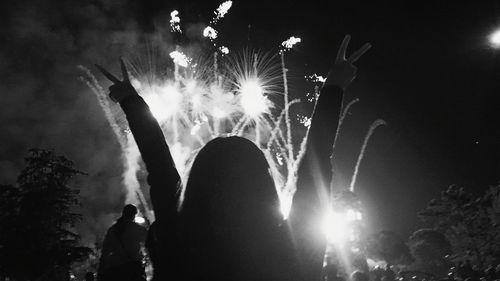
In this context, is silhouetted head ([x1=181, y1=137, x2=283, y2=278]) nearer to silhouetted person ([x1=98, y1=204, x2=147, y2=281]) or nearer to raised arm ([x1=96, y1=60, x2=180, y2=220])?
raised arm ([x1=96, y1=60, x2=180, y2=220])

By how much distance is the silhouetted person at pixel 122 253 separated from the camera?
431 centimetres

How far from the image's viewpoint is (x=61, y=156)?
30.8 metres

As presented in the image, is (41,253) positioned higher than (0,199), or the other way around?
(0,199)

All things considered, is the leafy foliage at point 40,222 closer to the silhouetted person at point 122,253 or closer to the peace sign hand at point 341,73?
the silhouetted person at point 122,253

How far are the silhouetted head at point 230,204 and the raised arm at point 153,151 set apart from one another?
0.53ft

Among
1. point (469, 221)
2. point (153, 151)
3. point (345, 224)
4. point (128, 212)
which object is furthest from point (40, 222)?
point (469, 221)

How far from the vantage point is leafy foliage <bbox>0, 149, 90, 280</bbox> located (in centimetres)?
2514

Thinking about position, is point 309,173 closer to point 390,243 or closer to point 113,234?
point 113,234

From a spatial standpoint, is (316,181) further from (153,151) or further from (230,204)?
(153,151)

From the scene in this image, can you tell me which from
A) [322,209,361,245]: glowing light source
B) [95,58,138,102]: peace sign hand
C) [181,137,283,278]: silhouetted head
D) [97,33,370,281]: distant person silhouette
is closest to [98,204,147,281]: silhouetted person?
[95,58,138,102]: peace sign hand

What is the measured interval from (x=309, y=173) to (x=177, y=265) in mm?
578

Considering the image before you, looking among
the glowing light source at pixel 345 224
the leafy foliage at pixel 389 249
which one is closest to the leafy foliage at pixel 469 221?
the leafy foliage at pixel 389 249

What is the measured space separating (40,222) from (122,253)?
27.5 meters

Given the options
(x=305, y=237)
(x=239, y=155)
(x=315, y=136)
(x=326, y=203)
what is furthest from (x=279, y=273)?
(x=315, y=136)
